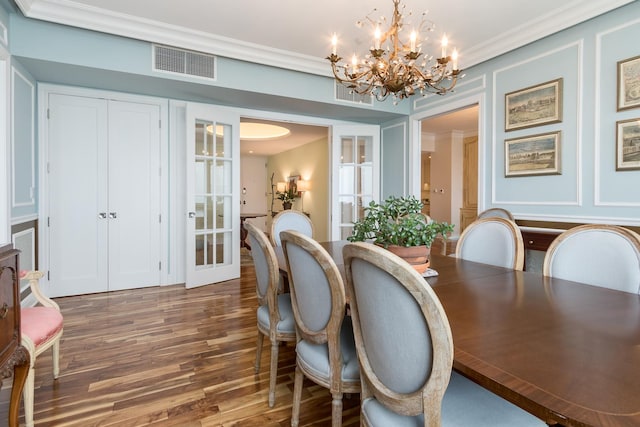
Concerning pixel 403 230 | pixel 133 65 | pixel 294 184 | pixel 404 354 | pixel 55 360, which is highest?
pixel 133 65

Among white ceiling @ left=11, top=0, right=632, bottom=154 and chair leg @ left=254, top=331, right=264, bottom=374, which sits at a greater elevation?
white ceiling @ left=11, top=0, right=632, bottom=154

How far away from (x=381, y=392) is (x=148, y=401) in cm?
143

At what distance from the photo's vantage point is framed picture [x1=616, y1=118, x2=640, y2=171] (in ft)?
7.99

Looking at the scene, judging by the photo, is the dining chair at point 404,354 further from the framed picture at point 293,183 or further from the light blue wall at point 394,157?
the framed picture at point 293,183

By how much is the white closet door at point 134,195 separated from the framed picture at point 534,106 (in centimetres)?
386

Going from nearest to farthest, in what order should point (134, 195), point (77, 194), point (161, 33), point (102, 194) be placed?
point (161, 33), point (77, 194), point (102, 194), point (134, 195)

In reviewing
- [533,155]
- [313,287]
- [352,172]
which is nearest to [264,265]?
[313,287]

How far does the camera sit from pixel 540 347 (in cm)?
83

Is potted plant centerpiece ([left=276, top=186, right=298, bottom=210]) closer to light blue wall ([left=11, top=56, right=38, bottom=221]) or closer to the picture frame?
the picture frame

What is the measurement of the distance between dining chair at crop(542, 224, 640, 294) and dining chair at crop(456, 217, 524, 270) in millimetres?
226

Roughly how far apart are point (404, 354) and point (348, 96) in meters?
3.78

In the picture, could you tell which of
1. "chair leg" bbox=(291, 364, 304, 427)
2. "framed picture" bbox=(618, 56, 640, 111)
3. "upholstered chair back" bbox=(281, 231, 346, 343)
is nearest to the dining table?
"upholstered chair back" bbox=(281, 231, 346, 343)

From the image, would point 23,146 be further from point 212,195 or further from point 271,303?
point 271,303

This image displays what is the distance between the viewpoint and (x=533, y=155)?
309cm
